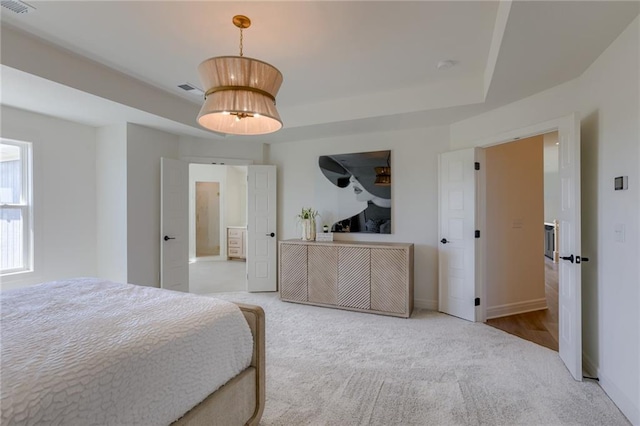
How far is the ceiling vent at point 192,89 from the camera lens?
348 centimetres

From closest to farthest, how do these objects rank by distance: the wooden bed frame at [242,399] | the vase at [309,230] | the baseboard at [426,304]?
the wooden bed frame at [242,399] < the baseboard at [426,304] < the vase at [309,230]

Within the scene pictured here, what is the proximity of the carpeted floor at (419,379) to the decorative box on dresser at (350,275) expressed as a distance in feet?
1.41

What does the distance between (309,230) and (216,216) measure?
494 cm

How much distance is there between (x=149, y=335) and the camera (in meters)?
1.37

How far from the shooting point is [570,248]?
99.1 inches

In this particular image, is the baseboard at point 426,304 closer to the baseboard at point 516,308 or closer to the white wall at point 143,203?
the baseboard at point 516,308

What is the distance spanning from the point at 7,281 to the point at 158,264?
4.92ft

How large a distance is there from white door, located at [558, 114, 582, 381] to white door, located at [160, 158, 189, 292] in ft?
15.0

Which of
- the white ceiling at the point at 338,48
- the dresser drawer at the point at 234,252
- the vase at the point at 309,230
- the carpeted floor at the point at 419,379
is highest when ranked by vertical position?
the white ceiling at the point at 338,48

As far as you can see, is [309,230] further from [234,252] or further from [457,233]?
[234,252]

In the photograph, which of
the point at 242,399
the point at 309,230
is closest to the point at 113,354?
A: the point at 242,399

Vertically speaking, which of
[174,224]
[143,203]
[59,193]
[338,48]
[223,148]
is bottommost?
[174,224]

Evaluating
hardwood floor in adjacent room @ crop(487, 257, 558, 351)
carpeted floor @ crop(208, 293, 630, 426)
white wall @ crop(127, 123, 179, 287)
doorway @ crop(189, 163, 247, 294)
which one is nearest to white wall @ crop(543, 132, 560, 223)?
hardwood floor in adjacent room @ crop(487, 257, 558, 351)

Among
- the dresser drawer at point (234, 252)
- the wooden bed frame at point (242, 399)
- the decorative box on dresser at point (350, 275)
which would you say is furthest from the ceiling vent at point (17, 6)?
the dresser drawer at point (234, 252)
